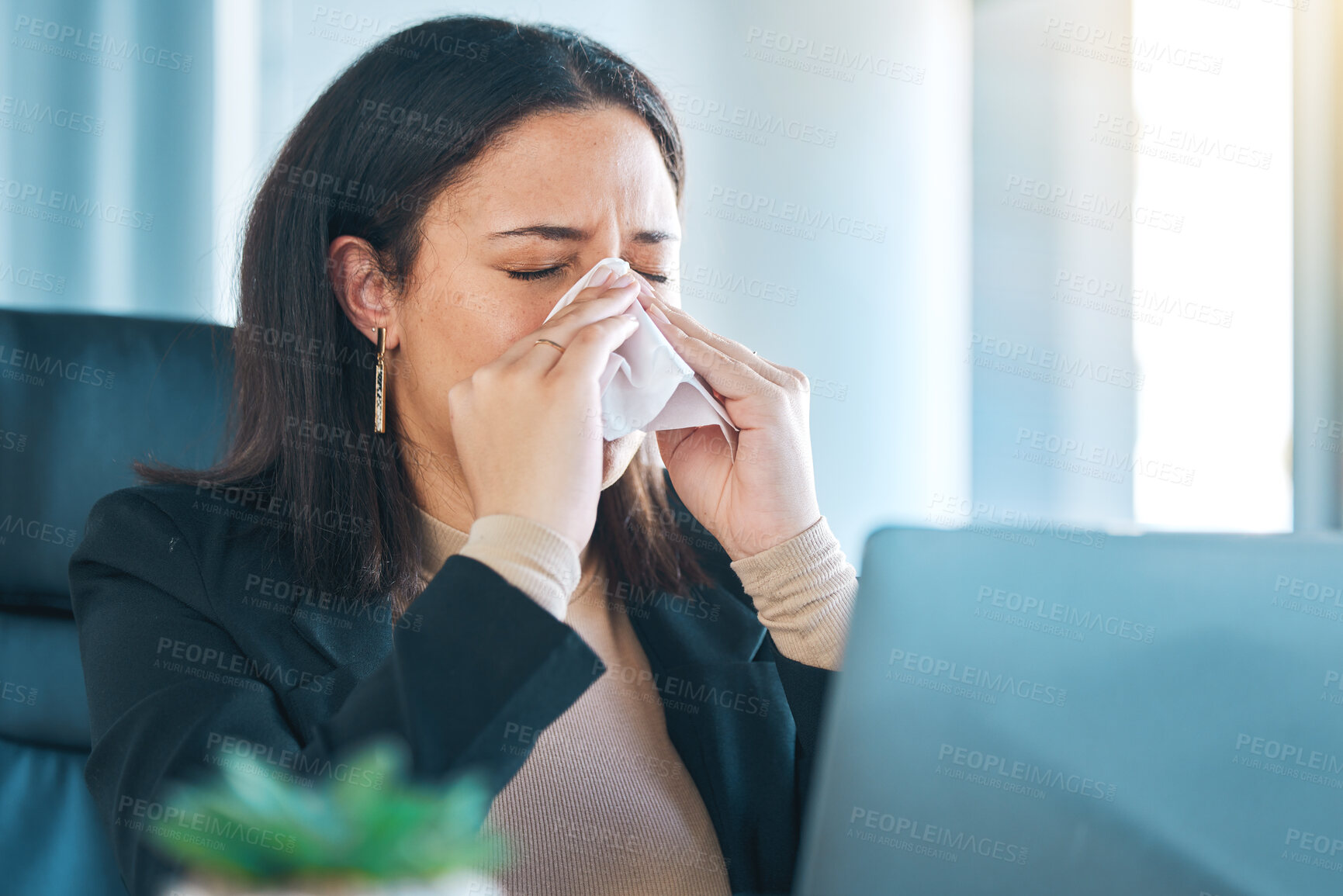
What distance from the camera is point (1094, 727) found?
366 millimetres

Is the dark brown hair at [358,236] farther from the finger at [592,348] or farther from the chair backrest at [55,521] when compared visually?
the finger at [592,348]

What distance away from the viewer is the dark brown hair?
3.34 ft

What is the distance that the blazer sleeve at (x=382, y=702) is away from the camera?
2.20ft

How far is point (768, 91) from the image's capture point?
7.49 feet

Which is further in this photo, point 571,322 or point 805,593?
point 805,593

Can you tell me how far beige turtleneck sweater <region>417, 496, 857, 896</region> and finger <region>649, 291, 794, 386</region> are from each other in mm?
171

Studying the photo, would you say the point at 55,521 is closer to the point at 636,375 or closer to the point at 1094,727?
the point at 636,375

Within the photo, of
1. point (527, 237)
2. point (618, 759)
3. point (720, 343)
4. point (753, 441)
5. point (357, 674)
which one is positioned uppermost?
point (527, 237)

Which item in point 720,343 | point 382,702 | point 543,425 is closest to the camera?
point 382,702

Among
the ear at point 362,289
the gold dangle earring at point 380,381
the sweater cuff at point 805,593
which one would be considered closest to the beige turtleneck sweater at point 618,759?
the sweater cuff at point 805,593

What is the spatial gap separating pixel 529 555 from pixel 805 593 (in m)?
0.37

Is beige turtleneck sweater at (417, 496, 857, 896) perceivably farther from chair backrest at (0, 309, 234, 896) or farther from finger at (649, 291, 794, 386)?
chair backrest at (0, 309, 234, 896)

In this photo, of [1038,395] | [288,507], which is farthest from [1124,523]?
[288,507]

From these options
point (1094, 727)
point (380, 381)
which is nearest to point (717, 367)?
point (380, 381)
